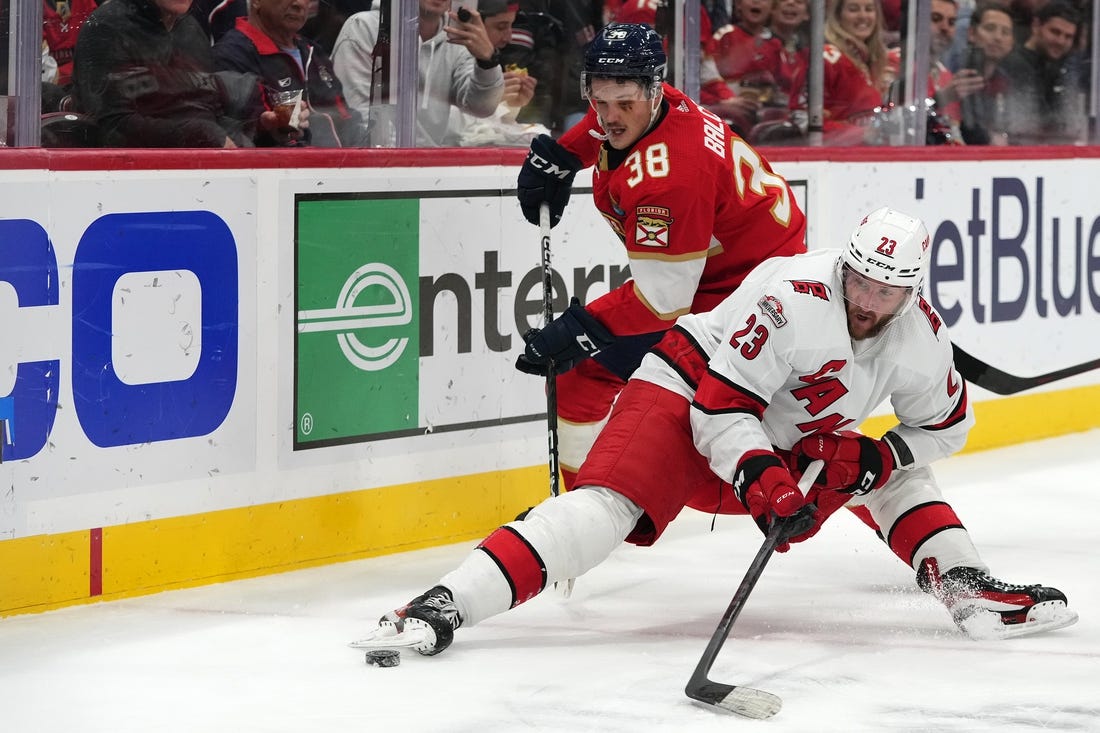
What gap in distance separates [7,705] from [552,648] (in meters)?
1.05

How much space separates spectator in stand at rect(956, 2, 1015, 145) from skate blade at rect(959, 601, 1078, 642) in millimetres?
3042

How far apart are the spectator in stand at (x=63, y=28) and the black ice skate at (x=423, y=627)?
4.80 feet

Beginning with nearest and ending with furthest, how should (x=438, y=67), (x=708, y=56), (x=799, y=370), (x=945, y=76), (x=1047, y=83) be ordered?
(x=799, y=370) < (x=438, y=67) < (x=708, y=56) < (x=945, y=76) < (x=1047, y=83)

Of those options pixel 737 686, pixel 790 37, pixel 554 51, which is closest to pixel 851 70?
pixel 790 37

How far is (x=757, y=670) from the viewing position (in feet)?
10.9

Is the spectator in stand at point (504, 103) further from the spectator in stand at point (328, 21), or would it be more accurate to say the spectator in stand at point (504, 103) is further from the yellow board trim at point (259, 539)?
the yellow board trim at point (259, 539)

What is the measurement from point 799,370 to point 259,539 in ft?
4.72

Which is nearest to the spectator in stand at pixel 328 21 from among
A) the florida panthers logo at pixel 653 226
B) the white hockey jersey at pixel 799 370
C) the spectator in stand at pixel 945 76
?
the florida panthers logo at pixel 653 226

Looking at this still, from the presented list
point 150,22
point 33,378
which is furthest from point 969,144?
point 33,378

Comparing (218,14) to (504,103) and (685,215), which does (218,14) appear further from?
(685,215)

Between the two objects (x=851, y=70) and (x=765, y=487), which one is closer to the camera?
(x=765, y=487)

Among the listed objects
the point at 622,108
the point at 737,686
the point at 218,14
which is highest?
the point at 218,14

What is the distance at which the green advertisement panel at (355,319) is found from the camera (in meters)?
4.16

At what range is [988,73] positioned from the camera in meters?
6.45
